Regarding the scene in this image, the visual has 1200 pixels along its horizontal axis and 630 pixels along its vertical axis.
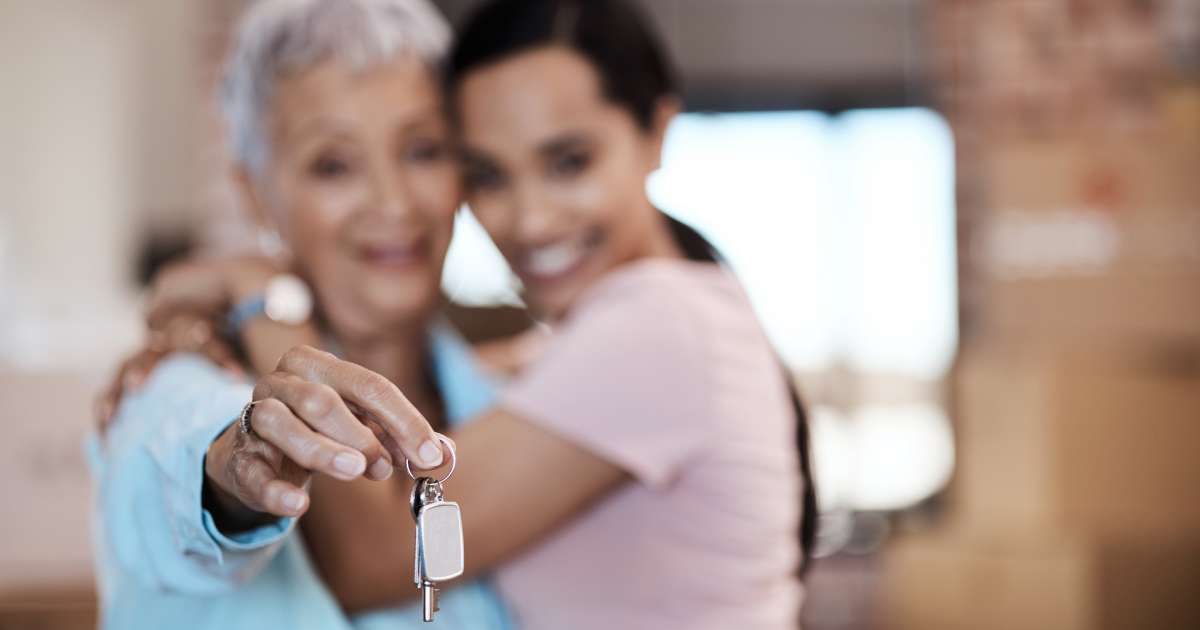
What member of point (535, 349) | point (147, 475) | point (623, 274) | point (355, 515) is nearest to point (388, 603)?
point (355, 515)

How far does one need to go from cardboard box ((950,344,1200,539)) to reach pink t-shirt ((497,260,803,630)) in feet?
6.93

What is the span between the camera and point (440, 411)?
1.00 m

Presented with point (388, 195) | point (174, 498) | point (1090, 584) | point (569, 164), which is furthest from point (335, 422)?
point (1090, 584)

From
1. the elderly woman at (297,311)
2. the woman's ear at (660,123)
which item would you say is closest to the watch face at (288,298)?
the elderly woman at (297,311)

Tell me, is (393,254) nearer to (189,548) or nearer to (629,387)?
(629,387)

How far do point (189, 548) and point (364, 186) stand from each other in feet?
1.16

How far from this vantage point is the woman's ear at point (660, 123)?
108 cm

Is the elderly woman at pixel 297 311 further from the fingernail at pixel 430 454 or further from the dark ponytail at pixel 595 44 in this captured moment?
the fingernail at pixel 430 454

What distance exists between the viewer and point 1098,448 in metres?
2.89

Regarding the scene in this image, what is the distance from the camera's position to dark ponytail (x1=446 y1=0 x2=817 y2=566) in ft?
3.24

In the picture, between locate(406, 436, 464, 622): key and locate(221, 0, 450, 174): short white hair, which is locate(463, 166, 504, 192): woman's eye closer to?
locate(221, 0, 450, 174): short white hair

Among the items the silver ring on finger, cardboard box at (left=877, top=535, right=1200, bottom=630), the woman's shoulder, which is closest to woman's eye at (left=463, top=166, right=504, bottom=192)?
the woman's shoulder

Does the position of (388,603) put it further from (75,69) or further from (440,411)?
(75,69)

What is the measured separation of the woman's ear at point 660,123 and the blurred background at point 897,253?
219 mm
